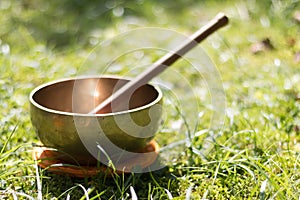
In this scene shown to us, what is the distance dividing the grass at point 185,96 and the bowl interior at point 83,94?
184 mm

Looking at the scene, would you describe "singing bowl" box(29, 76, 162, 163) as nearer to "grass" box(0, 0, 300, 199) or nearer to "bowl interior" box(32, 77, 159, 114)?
"bowl interior" box(32, 77, 159, 114)

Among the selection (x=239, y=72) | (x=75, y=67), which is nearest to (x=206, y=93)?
(x=239, y=72)

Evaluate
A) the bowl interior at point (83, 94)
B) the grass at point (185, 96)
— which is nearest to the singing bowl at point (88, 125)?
the bowl interior at point (83, 94)

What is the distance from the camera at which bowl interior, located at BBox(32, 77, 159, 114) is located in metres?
2.04

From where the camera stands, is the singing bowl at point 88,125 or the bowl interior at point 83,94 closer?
the singing bowl at point 88,125

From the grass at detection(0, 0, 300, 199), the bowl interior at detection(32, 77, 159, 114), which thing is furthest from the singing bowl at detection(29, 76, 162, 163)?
the grass at detection(0, 0, 300, 199)

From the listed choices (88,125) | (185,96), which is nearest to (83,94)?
(88,125)

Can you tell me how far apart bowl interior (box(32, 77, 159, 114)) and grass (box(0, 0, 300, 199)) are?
0.18 m

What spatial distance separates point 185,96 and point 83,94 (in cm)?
78

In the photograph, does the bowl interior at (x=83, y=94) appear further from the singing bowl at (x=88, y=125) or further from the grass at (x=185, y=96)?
the grass at (x=185, y=96)

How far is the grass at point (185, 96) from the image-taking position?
1.84 m

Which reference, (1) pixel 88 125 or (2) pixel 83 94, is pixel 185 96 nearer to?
(2) pixel 83 94

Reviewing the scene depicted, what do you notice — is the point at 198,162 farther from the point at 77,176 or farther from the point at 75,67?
the point at 75,67

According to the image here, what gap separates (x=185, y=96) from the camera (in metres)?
2.78
